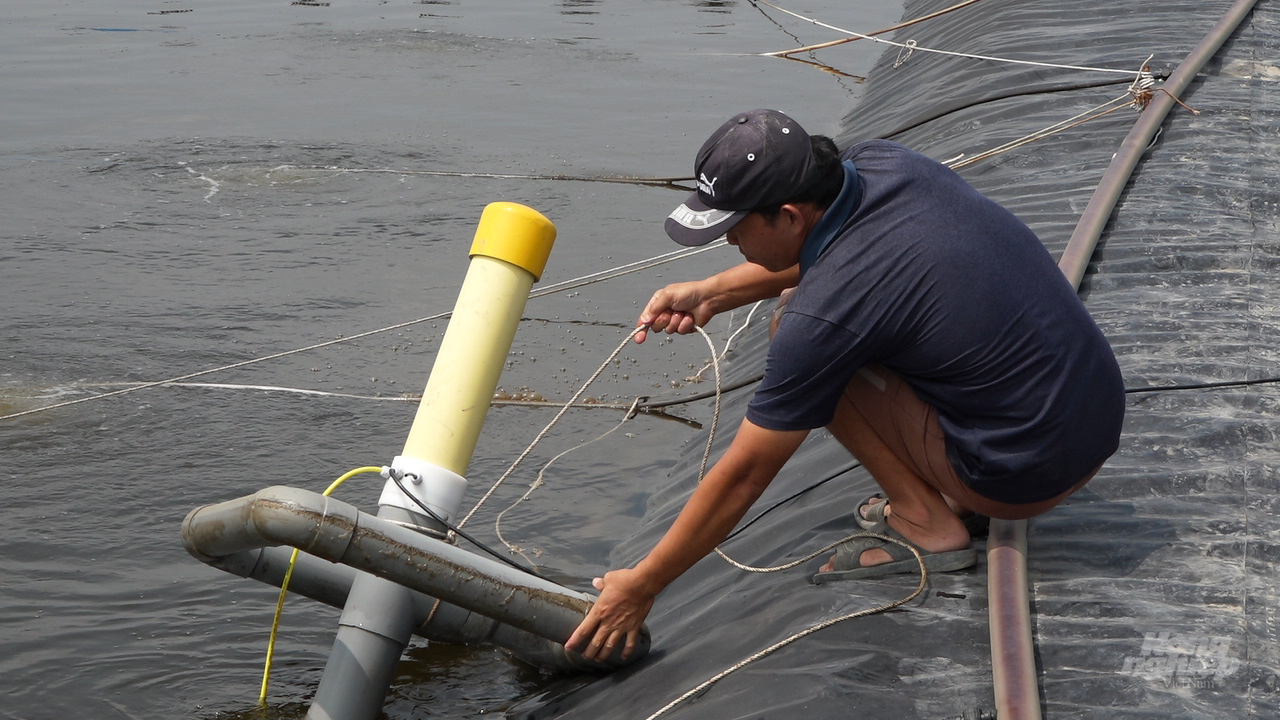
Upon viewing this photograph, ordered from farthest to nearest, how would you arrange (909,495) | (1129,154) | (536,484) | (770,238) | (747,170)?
1. (1129,154)
2. (536,484)
3. (909,495)
4. (770,238)
5. (747,170)

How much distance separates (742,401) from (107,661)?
2.73 m

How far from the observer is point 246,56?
11.8 meters

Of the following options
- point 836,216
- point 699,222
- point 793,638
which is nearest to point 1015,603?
point 793,638

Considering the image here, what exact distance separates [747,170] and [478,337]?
101cm

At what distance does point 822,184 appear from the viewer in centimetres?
242

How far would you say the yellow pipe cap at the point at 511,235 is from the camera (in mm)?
3090

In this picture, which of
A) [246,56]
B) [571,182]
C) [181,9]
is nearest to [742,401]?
[571,182]

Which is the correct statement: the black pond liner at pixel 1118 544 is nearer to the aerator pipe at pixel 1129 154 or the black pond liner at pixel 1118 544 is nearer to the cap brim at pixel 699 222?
the aerator pipe at pixel 1129 154

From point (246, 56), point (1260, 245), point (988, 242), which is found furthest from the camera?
point (246, 56)

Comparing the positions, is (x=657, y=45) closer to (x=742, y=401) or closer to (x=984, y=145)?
(x=984, y=145)

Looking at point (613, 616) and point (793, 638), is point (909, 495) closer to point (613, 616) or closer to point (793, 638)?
point (793, 638)

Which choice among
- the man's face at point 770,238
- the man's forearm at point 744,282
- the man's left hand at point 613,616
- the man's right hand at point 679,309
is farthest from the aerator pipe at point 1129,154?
the man's left hand at point 613,616

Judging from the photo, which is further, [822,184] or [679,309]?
[679,309]

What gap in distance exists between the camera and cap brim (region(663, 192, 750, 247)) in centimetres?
244
